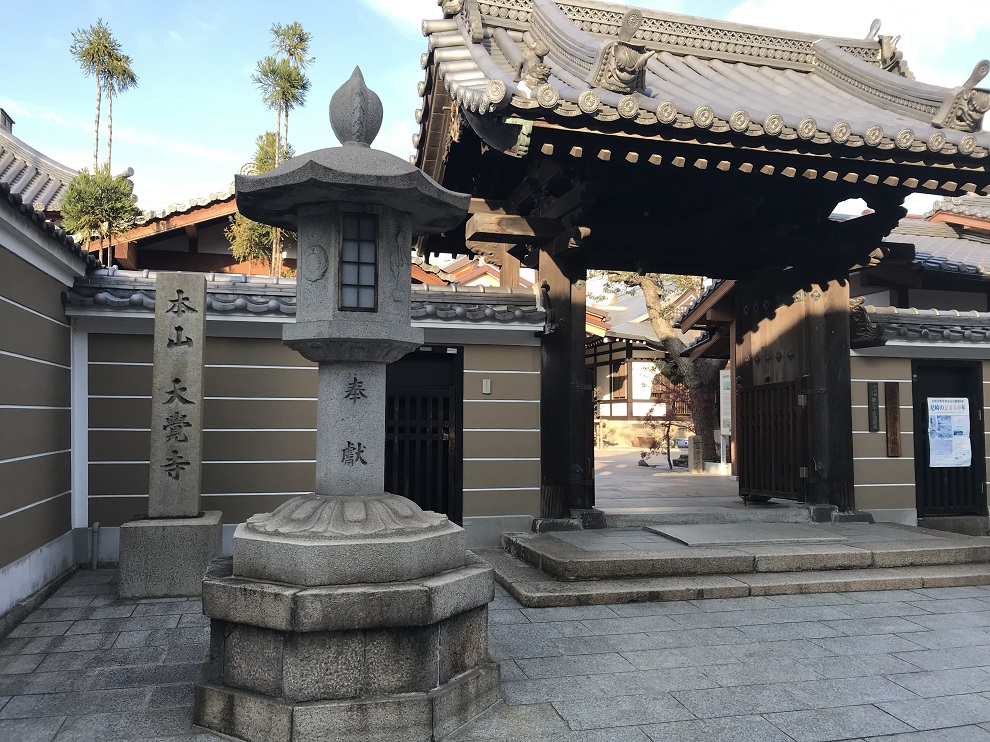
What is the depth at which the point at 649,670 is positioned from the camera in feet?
17.8

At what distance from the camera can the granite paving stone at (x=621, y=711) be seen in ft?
14.8

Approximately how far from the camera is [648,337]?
107ft

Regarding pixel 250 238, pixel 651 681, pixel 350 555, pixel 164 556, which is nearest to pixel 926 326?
pixel 651 681

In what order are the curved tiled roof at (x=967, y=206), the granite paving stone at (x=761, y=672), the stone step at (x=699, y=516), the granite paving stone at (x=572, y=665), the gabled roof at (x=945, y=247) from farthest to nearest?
the curved tiled roof at (x=967, y=206) < the gabled roof at (x=945, y=247) < the stone step at (x=699, y=516) < the granite paving stone at (x=572, y=665) < the granite paving stone at (x=761, y=672)

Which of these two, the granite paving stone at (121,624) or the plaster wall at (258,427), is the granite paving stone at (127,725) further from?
the plaster wall at (258,427)

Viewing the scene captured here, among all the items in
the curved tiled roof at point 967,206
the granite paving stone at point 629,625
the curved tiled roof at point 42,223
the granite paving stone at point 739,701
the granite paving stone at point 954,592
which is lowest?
the granite paving stone at point 954,592

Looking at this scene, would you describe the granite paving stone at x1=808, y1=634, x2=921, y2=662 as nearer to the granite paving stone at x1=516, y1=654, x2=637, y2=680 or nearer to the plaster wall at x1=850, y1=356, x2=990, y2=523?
the granite paving stone at x1=516, y1=654, x2=637, y2=680

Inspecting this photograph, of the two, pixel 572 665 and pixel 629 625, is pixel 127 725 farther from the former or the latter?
pixel 629 625

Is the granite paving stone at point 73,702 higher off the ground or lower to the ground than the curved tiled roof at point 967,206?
lower

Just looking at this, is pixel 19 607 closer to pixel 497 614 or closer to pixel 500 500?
pixel 497 614

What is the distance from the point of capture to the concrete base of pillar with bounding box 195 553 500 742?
14.0 feet

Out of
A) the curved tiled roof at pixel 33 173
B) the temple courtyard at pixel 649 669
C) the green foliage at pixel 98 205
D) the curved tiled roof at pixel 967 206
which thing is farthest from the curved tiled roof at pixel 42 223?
the curved tiled roof at pixel 967 206

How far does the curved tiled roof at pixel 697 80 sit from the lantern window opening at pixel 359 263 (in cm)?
232

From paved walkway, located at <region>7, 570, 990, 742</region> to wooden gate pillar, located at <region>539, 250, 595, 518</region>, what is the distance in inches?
100
